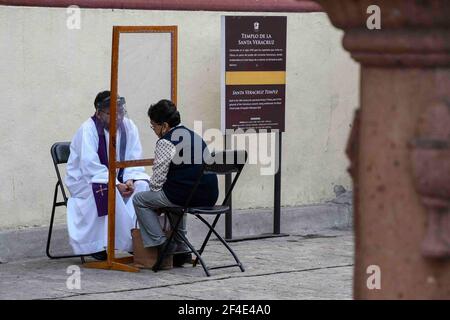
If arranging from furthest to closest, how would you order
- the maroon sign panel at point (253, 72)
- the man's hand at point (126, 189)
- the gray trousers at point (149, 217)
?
the maroon sign panel at point (253, 72)
the man's hand at point (126, 189)
the gray trousers at point (149, 217)

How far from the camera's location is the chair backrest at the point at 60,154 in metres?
8.62

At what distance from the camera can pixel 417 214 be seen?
2164 millimetres

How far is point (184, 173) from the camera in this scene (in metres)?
8.00

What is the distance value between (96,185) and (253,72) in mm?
2026

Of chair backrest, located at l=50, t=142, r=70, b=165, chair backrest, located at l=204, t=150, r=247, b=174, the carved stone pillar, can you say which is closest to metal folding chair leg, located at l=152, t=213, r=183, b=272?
chair backrest, located at l=204, t=150, r=247, b=174

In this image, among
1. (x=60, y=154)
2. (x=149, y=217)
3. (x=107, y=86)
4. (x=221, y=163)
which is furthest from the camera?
(x=107, y=86)

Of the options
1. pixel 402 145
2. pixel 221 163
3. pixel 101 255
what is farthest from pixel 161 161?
pixel 402 145

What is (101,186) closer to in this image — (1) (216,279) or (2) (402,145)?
(1) (216,279)

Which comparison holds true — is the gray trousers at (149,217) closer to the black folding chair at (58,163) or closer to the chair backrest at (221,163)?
the chair backrest at (221,163)

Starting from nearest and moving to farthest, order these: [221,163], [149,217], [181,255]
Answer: [221,163], [149,217], [181,255]

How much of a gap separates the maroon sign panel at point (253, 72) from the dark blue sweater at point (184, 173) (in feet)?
5.47

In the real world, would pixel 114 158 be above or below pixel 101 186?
above

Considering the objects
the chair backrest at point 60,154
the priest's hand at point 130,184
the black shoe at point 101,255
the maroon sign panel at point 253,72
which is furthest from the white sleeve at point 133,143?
the maroon sign panel at point 253,72

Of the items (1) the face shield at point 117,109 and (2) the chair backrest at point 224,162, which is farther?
(1) the face shield at point 117,109
